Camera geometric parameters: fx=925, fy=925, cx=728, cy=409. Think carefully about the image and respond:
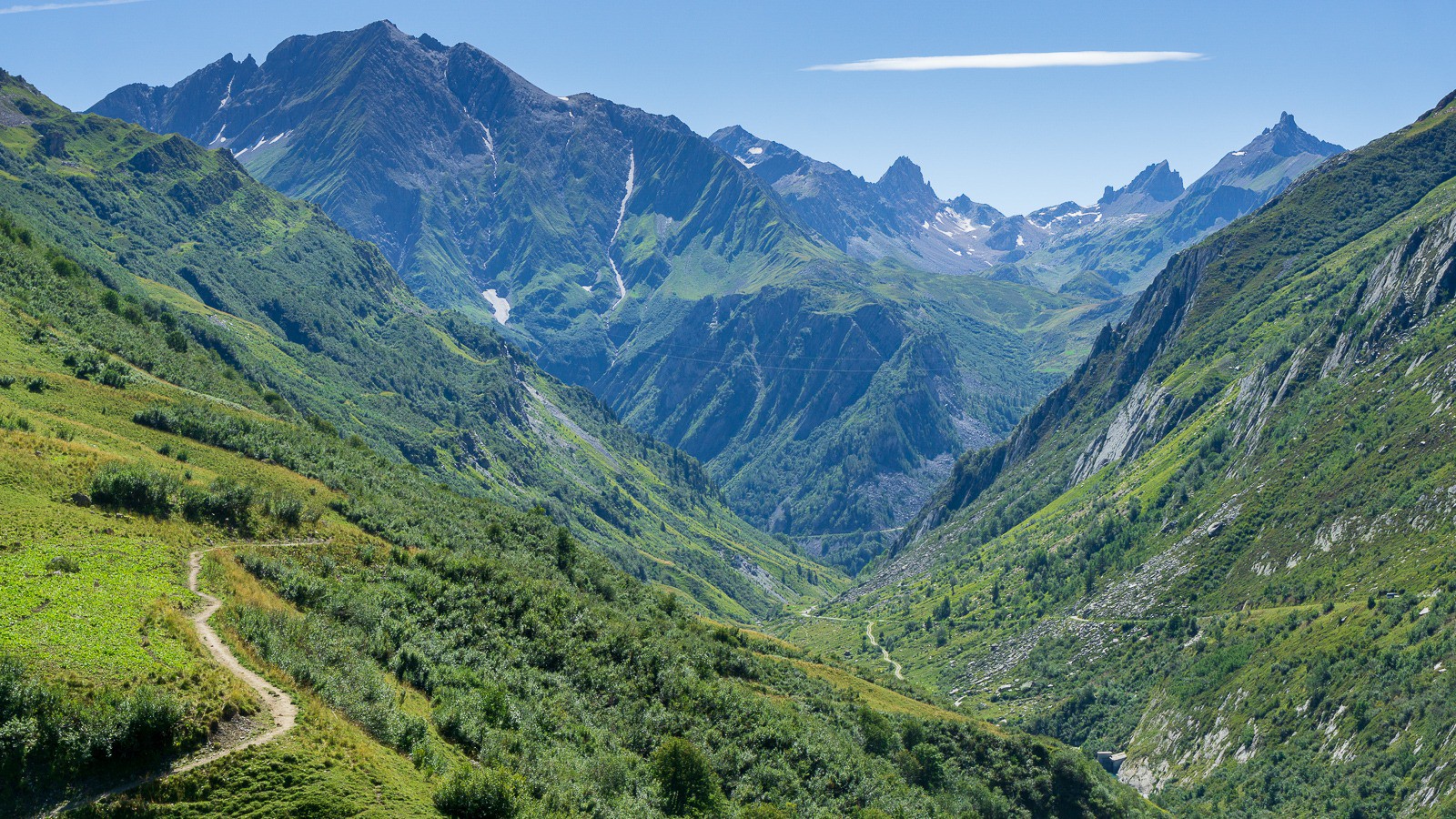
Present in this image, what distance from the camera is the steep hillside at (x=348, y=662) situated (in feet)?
98.6

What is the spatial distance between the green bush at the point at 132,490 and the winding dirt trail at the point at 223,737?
10896 millimetres

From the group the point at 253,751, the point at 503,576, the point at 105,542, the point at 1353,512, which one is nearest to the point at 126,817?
the point at 253,751

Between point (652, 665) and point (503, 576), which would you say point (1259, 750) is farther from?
point (503, 576)

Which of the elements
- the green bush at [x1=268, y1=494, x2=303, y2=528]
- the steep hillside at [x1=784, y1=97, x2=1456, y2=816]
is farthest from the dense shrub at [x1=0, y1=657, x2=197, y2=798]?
the steep hillside at [x1=784, y1=97, x2=1456, y2=816]

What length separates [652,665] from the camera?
206 feet

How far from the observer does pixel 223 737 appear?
30.8 meters

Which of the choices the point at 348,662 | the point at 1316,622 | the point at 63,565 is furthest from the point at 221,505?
the point at 1316,622

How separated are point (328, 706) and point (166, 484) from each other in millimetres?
23117

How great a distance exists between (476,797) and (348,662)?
10884 mm

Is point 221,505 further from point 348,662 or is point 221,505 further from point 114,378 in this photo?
point 114,378

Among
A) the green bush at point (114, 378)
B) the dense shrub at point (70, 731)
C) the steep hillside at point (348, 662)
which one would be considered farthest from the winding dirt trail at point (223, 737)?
the green bush at point (114, 378)

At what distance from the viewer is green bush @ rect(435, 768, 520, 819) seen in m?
33.4

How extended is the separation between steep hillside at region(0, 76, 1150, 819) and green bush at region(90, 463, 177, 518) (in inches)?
5.0

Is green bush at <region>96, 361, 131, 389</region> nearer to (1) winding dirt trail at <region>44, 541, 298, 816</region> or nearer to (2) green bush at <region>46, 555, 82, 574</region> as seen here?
(2) green bush at <region>46, 555, 82, 574</region>
